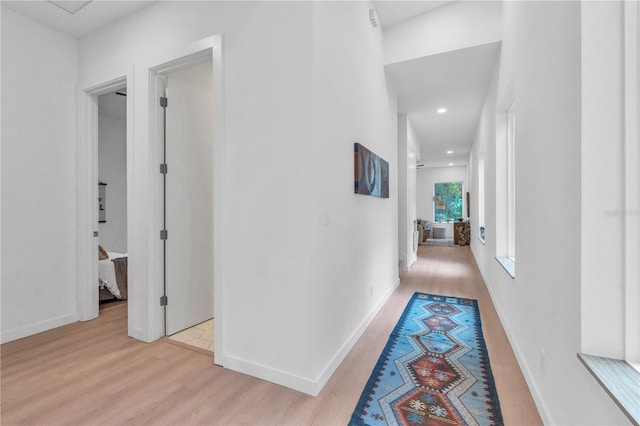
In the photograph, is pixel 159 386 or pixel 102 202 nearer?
pixel 159 386

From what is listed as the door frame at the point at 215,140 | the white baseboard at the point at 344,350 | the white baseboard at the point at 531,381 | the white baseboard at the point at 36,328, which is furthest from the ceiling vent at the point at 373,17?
the white baseboard at the point at 36,328

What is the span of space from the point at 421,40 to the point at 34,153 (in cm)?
422

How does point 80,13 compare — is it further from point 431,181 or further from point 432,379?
point 431,181

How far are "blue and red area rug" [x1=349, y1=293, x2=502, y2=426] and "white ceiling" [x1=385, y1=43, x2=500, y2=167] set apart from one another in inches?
115

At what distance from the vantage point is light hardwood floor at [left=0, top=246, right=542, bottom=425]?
1657mm

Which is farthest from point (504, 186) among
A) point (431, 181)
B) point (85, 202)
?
point (431, 181)

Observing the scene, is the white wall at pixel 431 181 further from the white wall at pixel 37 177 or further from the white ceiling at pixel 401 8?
the white wall at pixel 37 177

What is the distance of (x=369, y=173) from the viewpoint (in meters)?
2.88

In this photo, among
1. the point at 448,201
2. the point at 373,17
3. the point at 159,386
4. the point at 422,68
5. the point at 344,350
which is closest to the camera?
the point at 159,386

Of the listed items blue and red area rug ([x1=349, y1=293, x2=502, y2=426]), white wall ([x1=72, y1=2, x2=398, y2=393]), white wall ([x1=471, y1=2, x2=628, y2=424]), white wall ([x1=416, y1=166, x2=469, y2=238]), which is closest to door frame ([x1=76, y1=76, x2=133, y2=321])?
white wall ([x1=72, y1=2, x2=398, y2=393])

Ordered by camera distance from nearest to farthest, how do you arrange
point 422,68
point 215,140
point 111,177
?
point 215,140 < point 422,68 < point 111,177

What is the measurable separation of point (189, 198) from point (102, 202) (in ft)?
11.8

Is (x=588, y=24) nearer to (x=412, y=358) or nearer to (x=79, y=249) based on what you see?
(x=412, y=358)

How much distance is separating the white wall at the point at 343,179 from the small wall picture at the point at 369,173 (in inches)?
3.2
